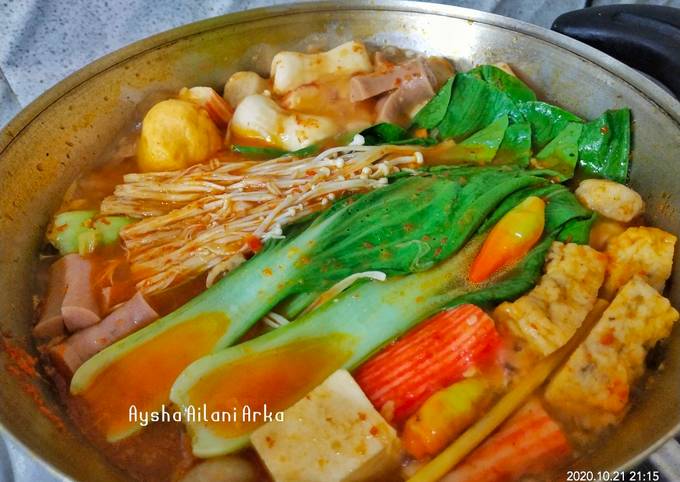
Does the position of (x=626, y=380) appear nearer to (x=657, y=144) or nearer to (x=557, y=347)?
(x=557, y=347)

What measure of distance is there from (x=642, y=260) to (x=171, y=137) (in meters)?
1.91

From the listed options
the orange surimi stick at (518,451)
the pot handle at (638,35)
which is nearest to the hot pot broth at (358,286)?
the orange surimi stick at (518,451)

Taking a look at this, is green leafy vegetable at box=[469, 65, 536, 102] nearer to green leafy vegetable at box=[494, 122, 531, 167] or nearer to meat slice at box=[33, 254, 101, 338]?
green leafy vegetable at box=[494, 122, 531, 167]

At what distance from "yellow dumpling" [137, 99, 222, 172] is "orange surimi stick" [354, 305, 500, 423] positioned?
1.29 metres

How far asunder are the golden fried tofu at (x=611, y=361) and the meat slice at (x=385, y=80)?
1.44 metres

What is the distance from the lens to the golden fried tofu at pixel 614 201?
2.23m

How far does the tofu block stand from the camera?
1538 millimetres

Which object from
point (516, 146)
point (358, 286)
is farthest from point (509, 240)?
Result: point (516, 146)

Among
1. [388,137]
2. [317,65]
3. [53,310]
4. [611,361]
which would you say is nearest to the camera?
[611,361]

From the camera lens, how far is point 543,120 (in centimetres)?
267

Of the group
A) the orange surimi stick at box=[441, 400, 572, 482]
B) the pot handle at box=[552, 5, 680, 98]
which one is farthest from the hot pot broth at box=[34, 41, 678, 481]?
the pot handle at box=[552, 5, 680, 98]

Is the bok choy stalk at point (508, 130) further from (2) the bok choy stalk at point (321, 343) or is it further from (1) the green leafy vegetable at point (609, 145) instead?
(2) the bok choy stalk at point (321, 343)

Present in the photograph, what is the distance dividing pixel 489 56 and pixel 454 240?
4.24 feet

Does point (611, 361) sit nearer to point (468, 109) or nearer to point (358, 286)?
point (358, 286)
